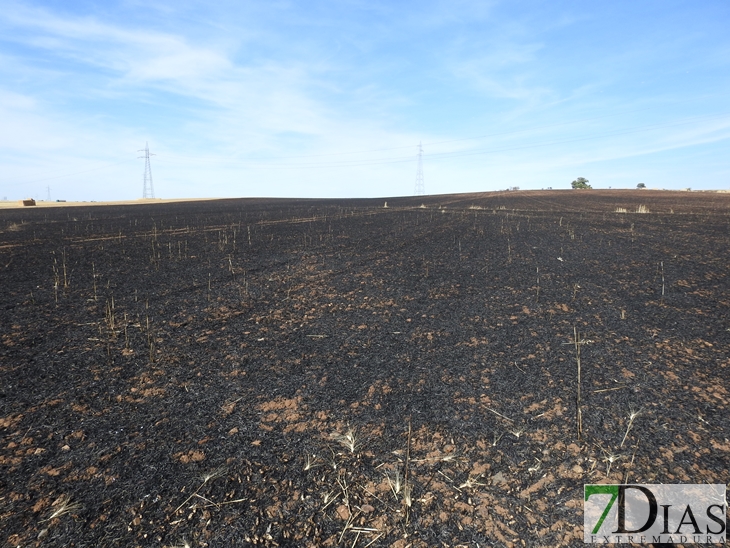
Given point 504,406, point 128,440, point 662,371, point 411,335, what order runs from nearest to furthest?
point 128,440, point 504,406, point 662,371, point 411,335

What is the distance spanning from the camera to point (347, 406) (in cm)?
375

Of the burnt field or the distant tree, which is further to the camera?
the distant tree

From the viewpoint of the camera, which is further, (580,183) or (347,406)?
(580,183)

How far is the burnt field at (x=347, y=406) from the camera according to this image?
8.22 ft

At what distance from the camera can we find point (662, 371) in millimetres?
4285

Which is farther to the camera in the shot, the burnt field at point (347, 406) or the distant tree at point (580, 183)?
the distant tree at point (580, 183)

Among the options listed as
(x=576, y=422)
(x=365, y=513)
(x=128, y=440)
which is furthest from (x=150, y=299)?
(x=576, y=422)

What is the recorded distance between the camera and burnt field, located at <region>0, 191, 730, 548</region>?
2.51m

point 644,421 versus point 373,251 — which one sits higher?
point 373,251

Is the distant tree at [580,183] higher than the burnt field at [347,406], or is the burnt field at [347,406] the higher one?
the distant tree at [580,183]

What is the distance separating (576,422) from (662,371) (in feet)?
5.45

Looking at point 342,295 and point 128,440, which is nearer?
point 128,440

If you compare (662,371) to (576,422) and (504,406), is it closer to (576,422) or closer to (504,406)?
(576,422)

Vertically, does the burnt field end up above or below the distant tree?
below
